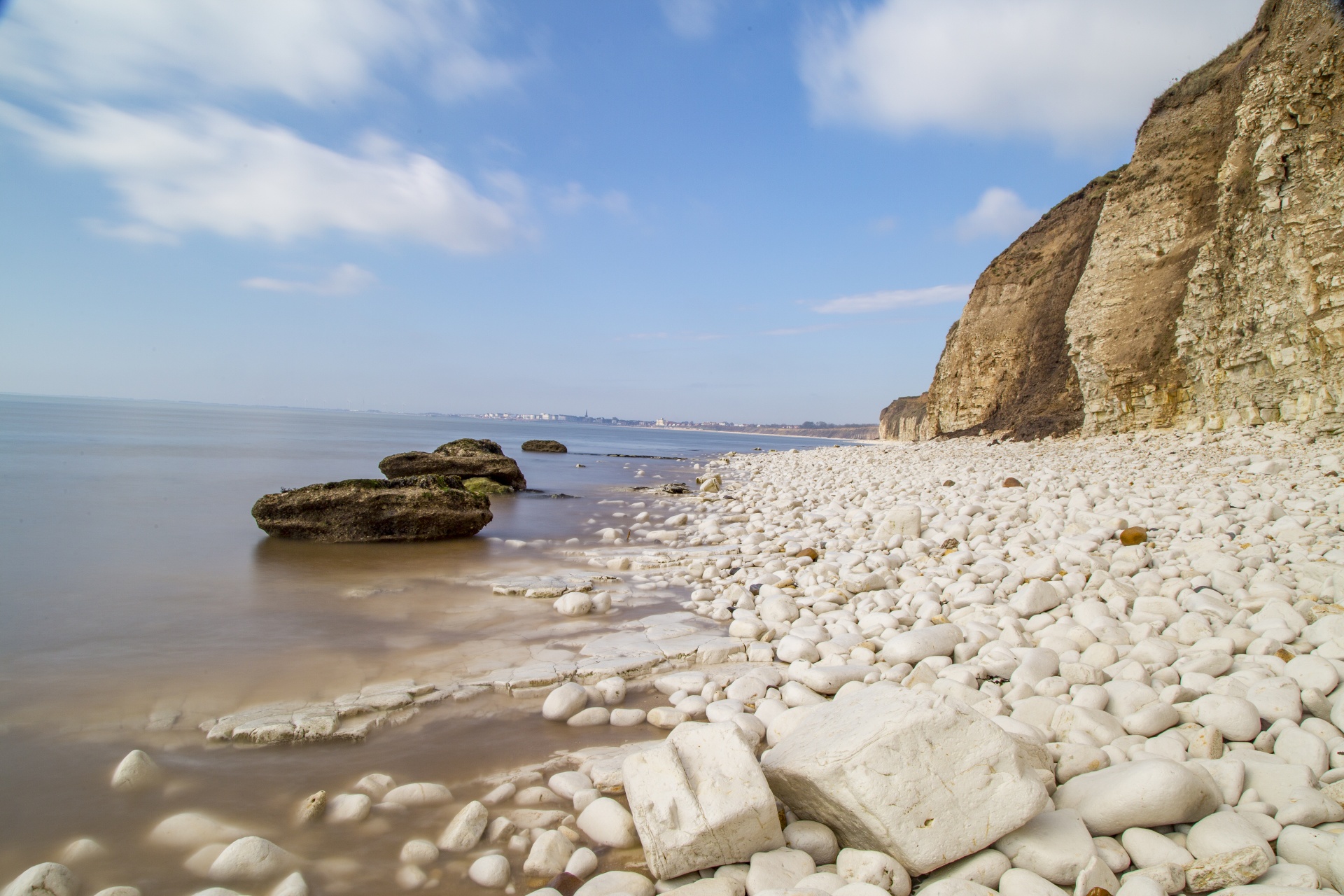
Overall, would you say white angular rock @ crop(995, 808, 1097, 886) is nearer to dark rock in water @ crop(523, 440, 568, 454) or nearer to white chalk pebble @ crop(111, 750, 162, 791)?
white chalk pebble @ crop(111, 750, 162, 791)

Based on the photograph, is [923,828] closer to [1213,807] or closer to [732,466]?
[1213,807]

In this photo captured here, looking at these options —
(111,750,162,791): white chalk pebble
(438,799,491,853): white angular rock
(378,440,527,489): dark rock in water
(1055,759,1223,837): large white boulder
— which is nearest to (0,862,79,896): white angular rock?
(111,750,162,791): white chalk pebble

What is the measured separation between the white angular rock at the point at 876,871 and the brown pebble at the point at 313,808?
2076mm

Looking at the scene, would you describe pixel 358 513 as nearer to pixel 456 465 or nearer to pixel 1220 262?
pixel 456 465

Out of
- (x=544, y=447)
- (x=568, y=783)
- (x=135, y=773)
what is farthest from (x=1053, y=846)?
(x=544, y=447)

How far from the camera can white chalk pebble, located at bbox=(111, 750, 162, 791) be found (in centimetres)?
287

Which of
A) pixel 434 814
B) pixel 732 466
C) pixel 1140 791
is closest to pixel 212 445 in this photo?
pixel 732 466

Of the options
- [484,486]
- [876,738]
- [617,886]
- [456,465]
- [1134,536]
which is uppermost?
[1134,536]

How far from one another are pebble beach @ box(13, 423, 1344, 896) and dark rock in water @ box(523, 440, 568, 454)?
30.2 meters

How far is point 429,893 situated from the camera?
88.8 inches

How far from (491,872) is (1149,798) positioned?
2302 mm

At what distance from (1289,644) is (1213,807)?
5.96 ft

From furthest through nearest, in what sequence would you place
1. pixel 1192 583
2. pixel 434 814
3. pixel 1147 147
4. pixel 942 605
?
1. pixel 1147 147
2. pixel 942 605
3. pixel 1192 583
4. pixel 434 814

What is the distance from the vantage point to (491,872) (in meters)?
2.31
